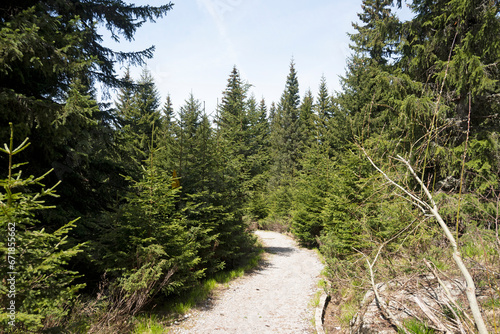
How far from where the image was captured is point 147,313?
548cm

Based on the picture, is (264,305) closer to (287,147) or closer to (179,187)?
(179,187)

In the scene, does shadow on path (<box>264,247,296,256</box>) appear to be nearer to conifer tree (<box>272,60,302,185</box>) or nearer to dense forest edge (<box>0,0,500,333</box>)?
dense forest edge (<box>0,0,500,333</box>)

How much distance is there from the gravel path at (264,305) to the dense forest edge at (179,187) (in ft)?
2.33

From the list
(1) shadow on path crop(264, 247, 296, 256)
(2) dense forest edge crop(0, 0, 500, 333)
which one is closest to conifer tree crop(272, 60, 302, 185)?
(1) shadow on path crop(264, 247, 296, 256)

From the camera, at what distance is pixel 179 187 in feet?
20.3

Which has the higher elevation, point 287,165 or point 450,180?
point 287,165

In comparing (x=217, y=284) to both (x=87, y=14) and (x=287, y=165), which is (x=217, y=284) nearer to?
(x=87, y=14)

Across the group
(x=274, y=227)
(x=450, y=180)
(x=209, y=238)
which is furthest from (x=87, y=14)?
(x=274, y=227)

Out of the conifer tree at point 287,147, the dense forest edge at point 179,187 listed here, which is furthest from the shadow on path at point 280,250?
the conifer tree at point 287,147

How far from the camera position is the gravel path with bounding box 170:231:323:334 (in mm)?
5352

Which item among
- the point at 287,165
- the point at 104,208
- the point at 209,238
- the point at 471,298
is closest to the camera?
the point at 471,298

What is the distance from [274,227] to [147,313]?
16.0 meters

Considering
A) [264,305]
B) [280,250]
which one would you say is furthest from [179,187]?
A: [280,250]

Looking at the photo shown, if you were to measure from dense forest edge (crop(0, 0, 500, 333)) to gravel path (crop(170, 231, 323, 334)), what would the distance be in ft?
2.33
